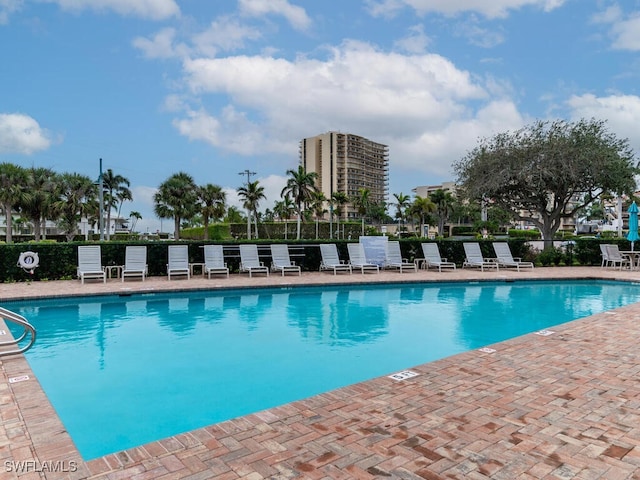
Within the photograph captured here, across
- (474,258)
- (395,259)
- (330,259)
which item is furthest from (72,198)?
(474,258)

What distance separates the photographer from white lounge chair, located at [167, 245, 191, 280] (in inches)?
515

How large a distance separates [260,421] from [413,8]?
13.6m

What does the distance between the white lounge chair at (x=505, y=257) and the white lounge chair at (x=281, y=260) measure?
24.3 ft

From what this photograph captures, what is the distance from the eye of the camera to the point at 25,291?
1037 cm

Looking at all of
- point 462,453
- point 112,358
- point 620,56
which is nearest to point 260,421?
point 462,453

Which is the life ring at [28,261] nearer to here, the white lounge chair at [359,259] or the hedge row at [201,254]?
the hedge row at [201,254]

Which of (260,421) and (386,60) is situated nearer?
(260,421)

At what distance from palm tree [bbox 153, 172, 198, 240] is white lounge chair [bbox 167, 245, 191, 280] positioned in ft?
92.8

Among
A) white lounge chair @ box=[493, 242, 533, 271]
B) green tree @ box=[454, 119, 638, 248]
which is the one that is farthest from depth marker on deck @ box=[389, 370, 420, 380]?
green tree @ box=[454, 119, 638, 248]

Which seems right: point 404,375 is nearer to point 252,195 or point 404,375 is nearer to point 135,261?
point 135,261

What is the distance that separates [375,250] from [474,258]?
3785 mm

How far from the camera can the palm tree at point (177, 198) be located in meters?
41.0

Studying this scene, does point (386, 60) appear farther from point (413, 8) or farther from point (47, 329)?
point (47, 329)

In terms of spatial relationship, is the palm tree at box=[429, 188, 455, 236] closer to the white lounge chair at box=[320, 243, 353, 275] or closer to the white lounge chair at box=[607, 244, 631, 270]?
the white lounge chair at box=[607, 244, 631, 270]
